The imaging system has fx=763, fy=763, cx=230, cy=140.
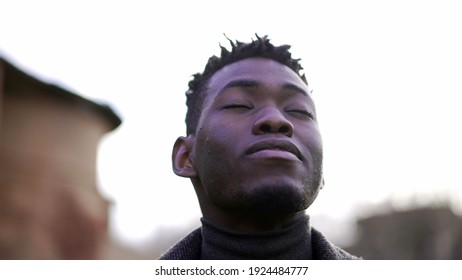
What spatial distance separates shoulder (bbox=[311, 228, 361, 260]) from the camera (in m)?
2.60

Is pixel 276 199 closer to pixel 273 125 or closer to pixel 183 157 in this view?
pixel 273 125

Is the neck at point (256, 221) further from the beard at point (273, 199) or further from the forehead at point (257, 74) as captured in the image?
the forehead at point (257, 74)

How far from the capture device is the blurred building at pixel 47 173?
1337 centimetres

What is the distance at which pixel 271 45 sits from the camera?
2707 millimetres

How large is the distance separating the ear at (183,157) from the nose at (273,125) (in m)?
0.34

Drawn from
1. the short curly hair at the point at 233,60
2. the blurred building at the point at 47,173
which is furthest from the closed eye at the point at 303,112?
the blurred building at the point at 47,173

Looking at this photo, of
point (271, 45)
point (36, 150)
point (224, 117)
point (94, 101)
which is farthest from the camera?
point (94, 101)

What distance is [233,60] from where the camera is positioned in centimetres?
271

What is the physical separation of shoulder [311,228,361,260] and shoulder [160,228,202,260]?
413mm
